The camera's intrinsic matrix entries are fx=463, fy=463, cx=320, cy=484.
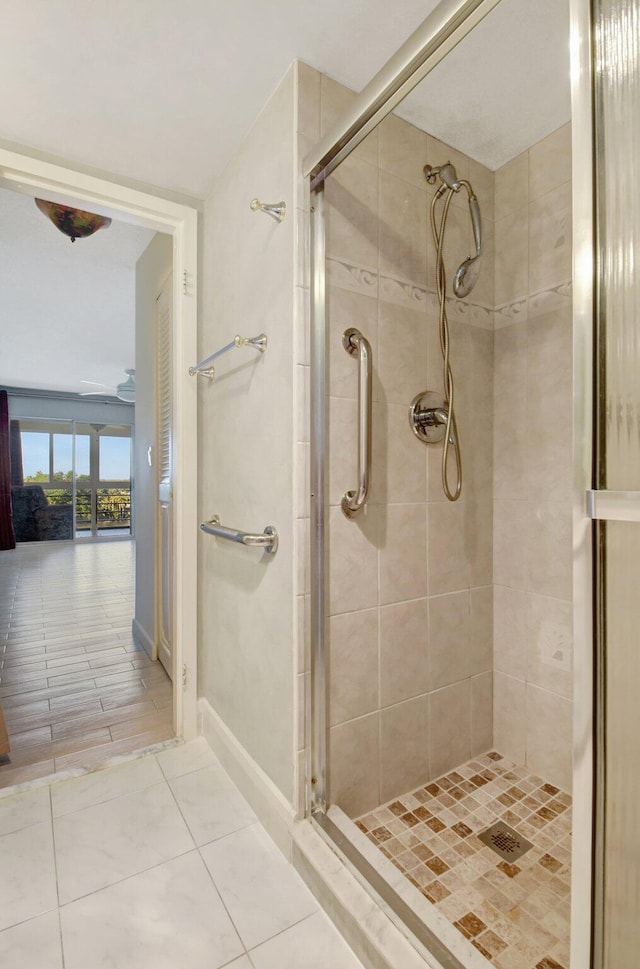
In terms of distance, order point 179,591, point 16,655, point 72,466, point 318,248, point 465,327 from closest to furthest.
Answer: point 318,248, point 465,327, point 179,591, point 16,655, point 72,466

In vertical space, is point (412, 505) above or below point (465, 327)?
below

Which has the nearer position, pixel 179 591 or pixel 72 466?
pixel 179 591

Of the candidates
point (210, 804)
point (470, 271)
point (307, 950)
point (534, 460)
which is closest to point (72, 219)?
point (470, 271)

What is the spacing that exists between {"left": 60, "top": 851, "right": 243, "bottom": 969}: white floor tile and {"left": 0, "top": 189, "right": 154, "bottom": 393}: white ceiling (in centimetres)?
275

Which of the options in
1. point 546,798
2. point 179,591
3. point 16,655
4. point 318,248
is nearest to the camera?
point 318,248

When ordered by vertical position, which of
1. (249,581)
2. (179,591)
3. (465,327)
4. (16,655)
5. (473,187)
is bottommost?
(16,655)

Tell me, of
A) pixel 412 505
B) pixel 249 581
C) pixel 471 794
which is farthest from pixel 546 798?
pixel 249 581

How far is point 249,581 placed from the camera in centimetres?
155

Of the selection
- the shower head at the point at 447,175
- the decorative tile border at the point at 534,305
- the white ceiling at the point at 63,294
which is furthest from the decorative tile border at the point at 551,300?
the white ceiling at the point at 63,294

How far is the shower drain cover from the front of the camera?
50.1 inches

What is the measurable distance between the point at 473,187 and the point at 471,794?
211 centimetres

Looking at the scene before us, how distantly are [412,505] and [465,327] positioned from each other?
0.68 metres

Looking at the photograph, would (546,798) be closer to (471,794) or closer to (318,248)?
(471,794)

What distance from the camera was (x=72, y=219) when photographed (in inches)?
87.4
